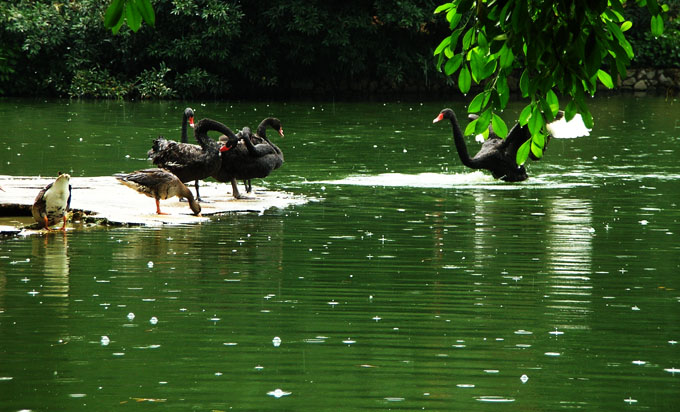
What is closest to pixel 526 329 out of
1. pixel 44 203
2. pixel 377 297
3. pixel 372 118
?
pixel 377 297

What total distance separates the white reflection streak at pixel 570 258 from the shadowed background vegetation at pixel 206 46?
75.5ft

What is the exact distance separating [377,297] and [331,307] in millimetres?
518

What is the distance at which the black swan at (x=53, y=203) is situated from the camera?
36.1 ft

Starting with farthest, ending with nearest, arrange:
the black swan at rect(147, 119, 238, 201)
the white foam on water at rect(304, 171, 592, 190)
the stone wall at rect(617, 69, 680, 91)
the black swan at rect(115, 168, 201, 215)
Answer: the stone wall at rect(617, 69, 680, 91) → the white foam on water at rect(304, 171, 592, 190) → the black swan at rect(147, 119, 238, 201) → the black swan at rect(115, 168, 201, 215)

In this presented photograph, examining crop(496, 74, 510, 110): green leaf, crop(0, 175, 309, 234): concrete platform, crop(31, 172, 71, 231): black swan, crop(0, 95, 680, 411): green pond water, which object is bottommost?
crop(0, 95, 680, 411): green pond water

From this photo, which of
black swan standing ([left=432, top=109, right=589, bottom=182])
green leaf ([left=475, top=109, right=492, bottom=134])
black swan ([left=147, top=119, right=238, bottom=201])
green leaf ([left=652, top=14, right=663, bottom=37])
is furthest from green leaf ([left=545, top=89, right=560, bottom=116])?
black swan standing ([left=432, top=109, right=589, bottom=182])

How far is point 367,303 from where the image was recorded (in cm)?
825

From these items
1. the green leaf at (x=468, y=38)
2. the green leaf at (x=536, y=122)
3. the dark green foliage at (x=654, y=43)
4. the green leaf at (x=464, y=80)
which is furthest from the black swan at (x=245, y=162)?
the dark green foliage at (x=654, y=43)

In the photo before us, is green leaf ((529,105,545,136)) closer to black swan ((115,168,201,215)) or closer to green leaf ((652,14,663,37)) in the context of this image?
green leaf ((652,14,663,37))

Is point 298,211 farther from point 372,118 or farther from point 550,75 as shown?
point 372,118

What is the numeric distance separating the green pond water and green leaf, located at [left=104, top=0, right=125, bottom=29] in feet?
6.87

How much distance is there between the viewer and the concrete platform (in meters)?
12.1

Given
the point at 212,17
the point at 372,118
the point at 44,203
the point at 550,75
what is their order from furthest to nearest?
the point at 212,17
the point at 372,118
the point at 44,203
the point at 550,75

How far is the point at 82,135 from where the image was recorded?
904 inches
